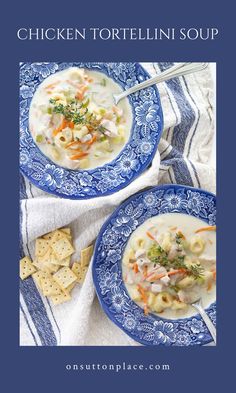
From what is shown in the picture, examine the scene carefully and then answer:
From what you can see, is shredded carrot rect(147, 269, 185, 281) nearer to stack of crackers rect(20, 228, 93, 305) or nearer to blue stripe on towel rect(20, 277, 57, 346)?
stack of crackers rect(20, 228, 93, 305)

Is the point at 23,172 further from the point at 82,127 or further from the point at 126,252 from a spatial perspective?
the point at 126,252

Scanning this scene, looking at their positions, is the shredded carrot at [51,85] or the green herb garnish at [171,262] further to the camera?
the shredded carrot at [51,85]

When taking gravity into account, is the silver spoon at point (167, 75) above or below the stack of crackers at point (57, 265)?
above

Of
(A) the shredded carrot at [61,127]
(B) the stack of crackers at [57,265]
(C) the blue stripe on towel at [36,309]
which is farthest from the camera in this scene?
(C) the blue stripe on towel at [36,309]

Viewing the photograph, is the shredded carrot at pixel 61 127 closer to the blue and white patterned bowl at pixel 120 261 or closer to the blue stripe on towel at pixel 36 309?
the blue and white patterned bowl at pixel 120 261

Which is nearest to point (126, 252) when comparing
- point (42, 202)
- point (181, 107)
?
point (42, 202)

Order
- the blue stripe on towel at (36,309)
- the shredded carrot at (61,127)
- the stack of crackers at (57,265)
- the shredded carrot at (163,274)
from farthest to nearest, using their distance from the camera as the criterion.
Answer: the blue stripe on towel at (36,309) → the stack of crackers at (57,265) → the shredded carrot at (61,127) → the shredded carrot at (163,274)

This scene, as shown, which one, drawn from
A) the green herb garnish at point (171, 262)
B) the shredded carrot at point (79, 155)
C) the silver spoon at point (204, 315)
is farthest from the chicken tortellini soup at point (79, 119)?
the silver spoon at point (204, 315)
